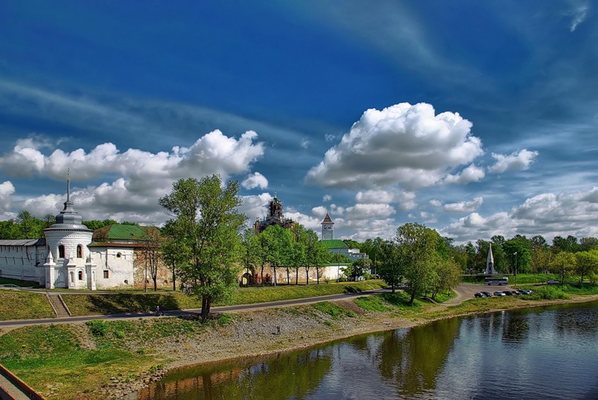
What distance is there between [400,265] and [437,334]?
81.6 ft

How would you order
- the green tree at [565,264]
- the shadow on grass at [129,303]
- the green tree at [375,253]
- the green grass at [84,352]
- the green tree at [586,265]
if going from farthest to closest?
the green tree at [565,264], the green tree at [586,265], the green tree at [375,253], the shadow on grass at [129,303], the green grass at [84,352]

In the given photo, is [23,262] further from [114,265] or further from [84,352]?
[84,352]

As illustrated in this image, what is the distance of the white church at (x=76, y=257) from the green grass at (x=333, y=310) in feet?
83.9

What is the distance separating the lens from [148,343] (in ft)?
148

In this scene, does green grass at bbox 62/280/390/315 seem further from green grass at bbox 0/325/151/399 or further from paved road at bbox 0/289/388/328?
green grass at bbox 0/325/151/399

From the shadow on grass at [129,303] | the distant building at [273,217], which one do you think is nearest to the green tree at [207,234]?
the shadow on grass at [129,303]

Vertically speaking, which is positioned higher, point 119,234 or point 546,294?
point 119,234

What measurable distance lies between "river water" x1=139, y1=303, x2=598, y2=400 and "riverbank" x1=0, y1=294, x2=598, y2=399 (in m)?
2.55

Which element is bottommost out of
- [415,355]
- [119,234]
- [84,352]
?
[415,355]

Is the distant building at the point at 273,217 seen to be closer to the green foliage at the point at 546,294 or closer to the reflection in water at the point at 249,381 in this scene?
the green foliage at the point at 546,294

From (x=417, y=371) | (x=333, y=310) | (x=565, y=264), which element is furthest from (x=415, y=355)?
(x=565, y=264)

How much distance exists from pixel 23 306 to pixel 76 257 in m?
15.2

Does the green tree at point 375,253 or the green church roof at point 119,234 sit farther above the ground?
the green church roof at point 119,234

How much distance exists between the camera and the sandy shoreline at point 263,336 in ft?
131
